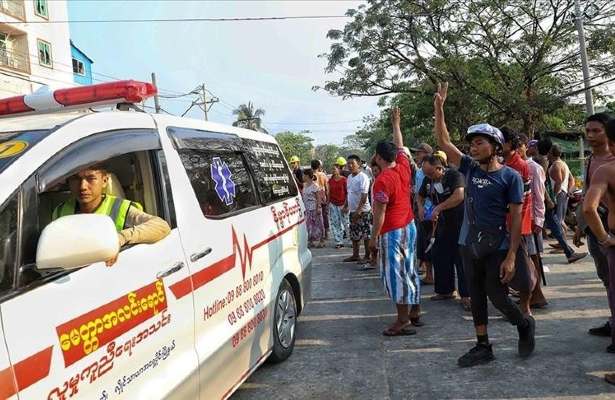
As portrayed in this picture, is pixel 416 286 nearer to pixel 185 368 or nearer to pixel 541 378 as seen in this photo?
pixel 541 378

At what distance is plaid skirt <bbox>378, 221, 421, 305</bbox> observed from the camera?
461 centimetres

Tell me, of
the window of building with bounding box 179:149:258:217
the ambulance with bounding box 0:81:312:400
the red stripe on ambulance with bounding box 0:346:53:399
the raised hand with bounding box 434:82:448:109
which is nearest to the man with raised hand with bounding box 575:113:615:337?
the raised hand with bounding box 434:82:448:109

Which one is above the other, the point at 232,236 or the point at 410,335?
the point at 232,236

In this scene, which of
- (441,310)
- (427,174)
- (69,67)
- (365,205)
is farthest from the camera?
(69,67)

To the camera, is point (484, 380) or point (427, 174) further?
point (427, 174)

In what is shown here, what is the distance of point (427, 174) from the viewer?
5.91 m

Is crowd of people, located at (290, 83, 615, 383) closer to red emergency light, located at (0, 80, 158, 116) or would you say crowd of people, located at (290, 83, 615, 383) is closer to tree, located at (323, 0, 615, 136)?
red emergency light, located at (0, 80, 158, 116)

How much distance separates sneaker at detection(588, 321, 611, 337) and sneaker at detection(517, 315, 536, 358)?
2.57 feet

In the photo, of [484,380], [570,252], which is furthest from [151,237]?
[570,252]

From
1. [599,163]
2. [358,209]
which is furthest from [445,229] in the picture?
[358,209]

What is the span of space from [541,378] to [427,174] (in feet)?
9.11

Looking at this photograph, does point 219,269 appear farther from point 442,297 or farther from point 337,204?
point 337,204

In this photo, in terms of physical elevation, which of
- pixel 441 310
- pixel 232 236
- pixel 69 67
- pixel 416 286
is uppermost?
pixel 69 67

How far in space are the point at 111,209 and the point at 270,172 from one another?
1.98 m
